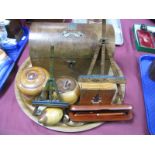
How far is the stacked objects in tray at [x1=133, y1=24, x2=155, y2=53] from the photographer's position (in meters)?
0.93

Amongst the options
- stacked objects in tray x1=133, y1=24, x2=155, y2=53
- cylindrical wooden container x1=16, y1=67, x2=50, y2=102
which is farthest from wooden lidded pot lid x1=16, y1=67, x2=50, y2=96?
stacked objects in tray x1=133, y1=24, x2=155, y2=53

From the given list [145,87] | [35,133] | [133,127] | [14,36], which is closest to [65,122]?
[35,133]

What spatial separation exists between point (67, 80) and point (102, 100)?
0.40ft

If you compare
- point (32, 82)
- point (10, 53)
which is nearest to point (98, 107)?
point (32, 82)

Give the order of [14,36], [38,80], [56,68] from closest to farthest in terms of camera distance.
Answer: [38,80] < [56,68] < [14,36]

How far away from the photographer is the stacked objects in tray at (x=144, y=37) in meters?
0.93

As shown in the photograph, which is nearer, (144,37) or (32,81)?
(32,81)

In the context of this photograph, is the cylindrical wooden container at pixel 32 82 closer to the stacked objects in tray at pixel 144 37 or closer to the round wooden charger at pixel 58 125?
the round wooden charger at pixel 58 125

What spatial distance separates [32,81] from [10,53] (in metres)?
0.28

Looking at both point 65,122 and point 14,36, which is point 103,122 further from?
point 14,36

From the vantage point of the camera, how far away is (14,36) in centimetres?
93

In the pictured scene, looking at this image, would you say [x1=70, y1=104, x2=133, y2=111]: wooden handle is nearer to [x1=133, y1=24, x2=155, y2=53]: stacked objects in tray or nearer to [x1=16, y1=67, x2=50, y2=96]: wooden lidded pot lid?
[x1=16, y1=67, x2=50, y2=96]: wooden lidded pot lid

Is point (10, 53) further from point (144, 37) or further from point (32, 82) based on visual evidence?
point (144, 37)

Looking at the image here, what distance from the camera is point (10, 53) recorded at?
90 centimetres
